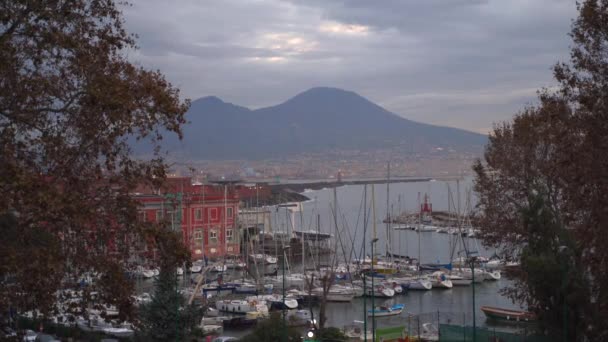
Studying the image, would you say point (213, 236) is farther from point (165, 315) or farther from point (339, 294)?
point (165, 315)

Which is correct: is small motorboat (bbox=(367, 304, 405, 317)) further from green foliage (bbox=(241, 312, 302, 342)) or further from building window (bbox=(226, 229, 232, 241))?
building window (bbox=(226, 229, 232, 241))

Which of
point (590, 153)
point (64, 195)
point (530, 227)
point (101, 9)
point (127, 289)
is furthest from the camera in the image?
point (530, 227)

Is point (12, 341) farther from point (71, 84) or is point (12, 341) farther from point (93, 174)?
point (71, 84)

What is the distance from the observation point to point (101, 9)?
6742 millimetres

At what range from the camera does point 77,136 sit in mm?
6445

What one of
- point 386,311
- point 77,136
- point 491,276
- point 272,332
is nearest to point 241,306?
point 386,311

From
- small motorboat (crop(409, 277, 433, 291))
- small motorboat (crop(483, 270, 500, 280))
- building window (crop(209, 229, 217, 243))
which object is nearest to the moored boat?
small motorboat (crop(409, 277, 433, 291))

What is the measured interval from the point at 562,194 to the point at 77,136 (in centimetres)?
883

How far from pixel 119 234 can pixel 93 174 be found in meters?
0.58

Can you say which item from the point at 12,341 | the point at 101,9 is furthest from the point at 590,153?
the point at 12,341

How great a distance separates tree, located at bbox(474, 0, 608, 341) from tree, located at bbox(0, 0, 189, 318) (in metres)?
4.90

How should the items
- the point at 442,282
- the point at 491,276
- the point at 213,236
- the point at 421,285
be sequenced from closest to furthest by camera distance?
the point at 421,285 → the point at 442,282 → the point at 491,276 → the point at 213,236

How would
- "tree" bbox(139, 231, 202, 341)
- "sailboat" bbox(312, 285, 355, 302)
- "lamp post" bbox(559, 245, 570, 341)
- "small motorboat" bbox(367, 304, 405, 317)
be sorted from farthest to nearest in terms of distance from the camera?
"sailboat" bbox(312, 285, 355, 302), "small motorboat" bbox(367, 304, 405, 317), "tree" bbox(139, 231, 202, 341), "lamp post" bbox(559, 245, 570, 341)

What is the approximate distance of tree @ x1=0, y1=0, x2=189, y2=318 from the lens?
6.05 metres
